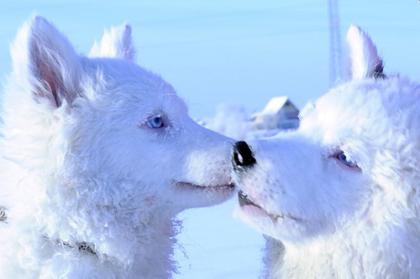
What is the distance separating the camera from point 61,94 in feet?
11.7

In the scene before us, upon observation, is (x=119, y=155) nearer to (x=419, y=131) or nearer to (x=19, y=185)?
(x=19, y=185)

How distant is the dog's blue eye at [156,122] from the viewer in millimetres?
3648

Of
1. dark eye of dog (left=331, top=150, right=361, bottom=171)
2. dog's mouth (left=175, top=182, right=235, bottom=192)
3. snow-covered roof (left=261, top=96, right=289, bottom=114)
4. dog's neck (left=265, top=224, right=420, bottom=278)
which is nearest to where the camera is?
dog's neck (left=265, top=224, right=420, bottom=278)

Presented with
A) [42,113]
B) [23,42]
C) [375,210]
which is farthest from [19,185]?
[375,210]

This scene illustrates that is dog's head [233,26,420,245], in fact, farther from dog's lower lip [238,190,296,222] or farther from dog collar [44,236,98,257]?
dog collar [44,236,98,257]

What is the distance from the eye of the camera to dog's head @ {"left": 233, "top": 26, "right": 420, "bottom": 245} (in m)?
3.13

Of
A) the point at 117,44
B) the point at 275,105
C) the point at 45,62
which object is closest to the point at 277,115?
the point at 275,105

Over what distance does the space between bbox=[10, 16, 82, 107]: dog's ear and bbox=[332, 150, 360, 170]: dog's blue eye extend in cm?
114

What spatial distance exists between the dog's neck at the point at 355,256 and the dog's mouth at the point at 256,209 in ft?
0.50

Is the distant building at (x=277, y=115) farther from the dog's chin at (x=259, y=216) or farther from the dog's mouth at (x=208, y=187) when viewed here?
the dog's chin at (x=259, y=216)

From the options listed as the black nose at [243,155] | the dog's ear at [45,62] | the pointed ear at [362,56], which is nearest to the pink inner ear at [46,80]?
the dog's ear at [45,62]

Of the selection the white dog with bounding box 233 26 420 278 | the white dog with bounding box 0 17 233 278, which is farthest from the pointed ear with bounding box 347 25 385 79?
the white dog with bounding box 0 17 233 278

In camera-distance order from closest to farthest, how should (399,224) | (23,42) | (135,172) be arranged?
(399,224)
(23,42)
(135,172)

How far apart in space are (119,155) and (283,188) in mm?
766
